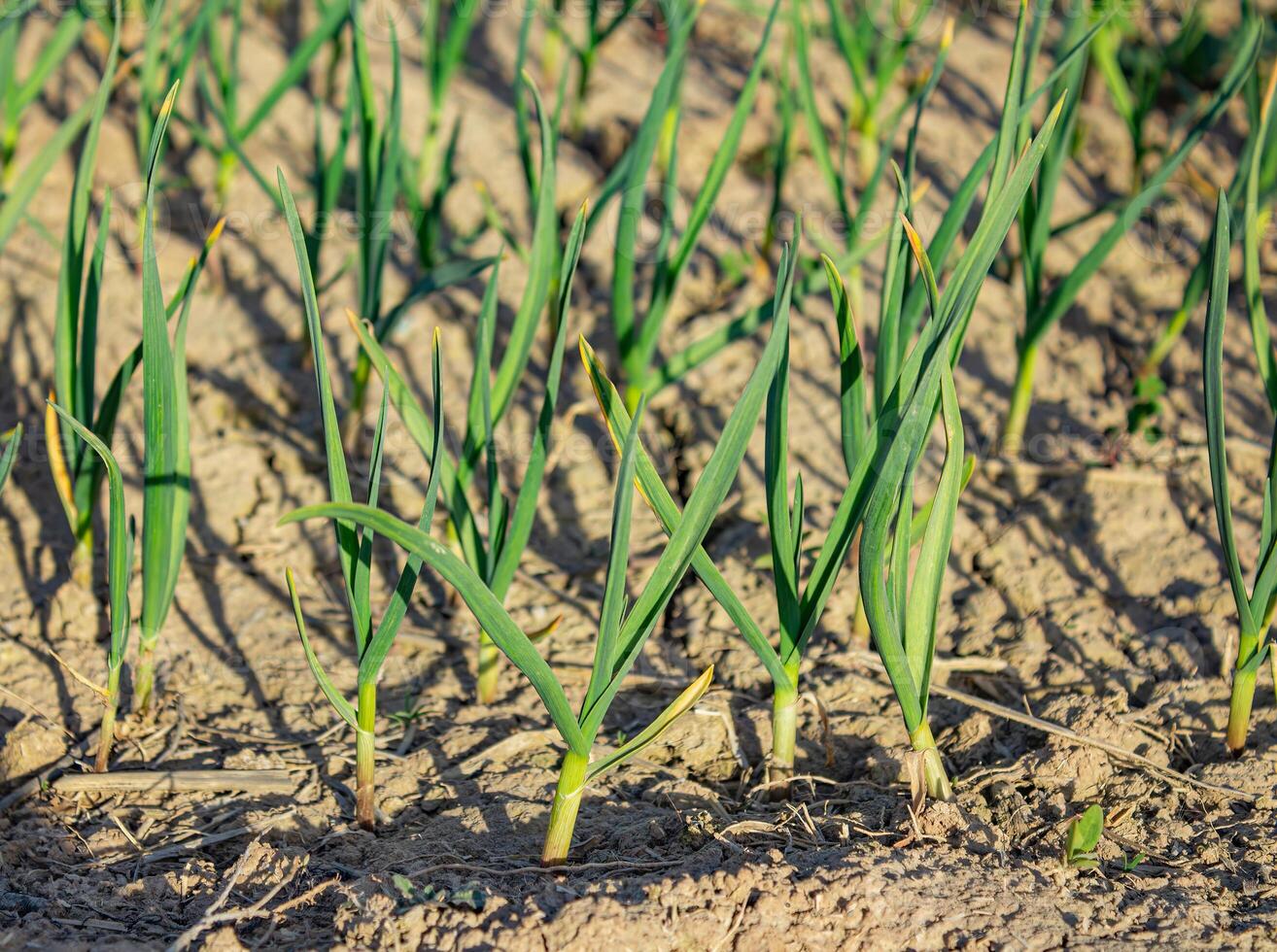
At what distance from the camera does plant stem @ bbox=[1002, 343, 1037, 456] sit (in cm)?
207

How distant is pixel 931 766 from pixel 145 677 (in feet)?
3.41

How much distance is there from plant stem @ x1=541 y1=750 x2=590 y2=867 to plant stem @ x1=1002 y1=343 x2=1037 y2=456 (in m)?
1.18

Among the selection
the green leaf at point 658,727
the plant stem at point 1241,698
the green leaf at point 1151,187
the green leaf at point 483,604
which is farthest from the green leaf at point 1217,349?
the green leaf at point 483,604

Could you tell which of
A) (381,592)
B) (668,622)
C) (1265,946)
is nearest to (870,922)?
(1265,946)

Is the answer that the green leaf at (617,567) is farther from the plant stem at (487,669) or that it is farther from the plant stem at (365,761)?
the plant stem at (487,669)

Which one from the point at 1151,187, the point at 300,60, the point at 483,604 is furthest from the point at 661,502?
the point at 300,60

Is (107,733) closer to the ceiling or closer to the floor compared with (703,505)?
closer to the floor

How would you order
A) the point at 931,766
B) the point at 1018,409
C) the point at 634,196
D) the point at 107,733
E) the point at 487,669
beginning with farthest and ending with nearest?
the point at 1018,409, the point at 634,196, the point at 487,669, the point at 107,733, the point at 931,766

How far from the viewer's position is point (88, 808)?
4.81ft

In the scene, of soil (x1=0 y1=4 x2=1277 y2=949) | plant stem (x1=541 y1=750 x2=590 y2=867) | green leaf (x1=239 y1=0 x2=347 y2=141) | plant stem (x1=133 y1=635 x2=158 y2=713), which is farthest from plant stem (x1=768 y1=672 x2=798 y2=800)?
green leaf (x1=239 y1=0 x2=347 y2=141)

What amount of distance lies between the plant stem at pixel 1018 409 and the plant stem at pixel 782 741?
903 millimetres

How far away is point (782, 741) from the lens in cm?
146

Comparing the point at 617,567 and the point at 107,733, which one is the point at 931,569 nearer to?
the point at 617,567

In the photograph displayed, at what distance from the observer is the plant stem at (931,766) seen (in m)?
1.38
